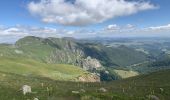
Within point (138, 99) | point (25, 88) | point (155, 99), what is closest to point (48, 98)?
point (25, 88)

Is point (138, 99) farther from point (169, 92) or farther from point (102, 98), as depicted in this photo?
point (169, 92)

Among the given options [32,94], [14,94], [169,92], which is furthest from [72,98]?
[169,92]

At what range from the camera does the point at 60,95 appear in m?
71.2

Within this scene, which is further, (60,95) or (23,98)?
(60,95)

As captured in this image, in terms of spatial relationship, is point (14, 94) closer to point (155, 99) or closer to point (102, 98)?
point (102, 98)

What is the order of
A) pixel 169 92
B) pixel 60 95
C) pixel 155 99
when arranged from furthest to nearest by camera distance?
pixel 169 92, pixel 155 99, pixel 60 95

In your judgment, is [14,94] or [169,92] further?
[169,92]

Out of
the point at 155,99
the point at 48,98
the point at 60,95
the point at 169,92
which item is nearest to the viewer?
the point at 48,98

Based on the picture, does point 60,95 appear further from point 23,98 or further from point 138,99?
point 138,99

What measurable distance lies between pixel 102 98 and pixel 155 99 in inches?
627

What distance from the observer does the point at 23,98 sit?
66625mm

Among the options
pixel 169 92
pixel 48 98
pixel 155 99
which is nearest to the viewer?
pixel 48 98

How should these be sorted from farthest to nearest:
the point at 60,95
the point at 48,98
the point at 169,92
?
Answer: the point at 169,92
the point at 60,95
the point at 48,98

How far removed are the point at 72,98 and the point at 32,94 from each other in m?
11.0
